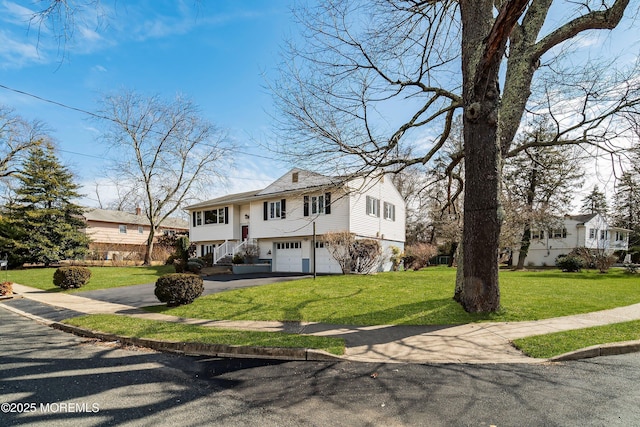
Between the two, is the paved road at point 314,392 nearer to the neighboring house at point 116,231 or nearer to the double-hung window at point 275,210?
the double-hung window at point 275,210

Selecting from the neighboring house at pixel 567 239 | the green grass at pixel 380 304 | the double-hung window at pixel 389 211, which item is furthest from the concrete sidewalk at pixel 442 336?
the neighboring house at pixel 567 239

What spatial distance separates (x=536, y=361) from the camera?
542cm

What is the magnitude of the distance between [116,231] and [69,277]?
26.8 m

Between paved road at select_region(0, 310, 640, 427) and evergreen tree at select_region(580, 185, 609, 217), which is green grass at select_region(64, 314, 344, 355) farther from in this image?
evergreen tree at select_region(580, 185, 609, 217)

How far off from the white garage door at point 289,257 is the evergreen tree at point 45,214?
1826 cm

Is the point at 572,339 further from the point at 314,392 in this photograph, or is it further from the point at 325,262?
the point at 325,262

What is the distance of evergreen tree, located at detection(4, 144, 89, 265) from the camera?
26922 millimetres

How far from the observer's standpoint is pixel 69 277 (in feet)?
54.5

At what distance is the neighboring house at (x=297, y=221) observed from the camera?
2117 centimetres

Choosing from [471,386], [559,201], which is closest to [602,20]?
[471,386]

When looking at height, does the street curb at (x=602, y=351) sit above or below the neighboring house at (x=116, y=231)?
below

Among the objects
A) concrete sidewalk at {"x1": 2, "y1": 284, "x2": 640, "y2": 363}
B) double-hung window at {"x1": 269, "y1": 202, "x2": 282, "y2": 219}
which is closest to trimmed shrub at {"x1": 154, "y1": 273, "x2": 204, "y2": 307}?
concrete sidewalk at {"x1": 2, "y1": 284, "x2": 640, "y2": 363}

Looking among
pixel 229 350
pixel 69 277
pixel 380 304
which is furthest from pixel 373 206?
pixel 229 350

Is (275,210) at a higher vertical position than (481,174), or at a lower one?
higher
